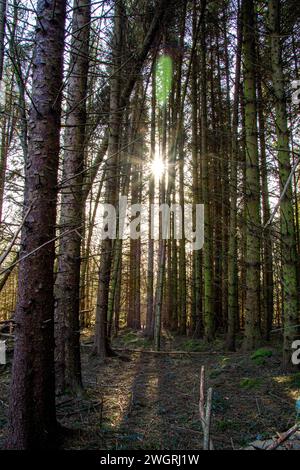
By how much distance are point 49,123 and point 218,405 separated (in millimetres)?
4097

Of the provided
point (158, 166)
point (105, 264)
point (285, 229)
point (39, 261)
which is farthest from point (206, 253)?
point (39, 261)

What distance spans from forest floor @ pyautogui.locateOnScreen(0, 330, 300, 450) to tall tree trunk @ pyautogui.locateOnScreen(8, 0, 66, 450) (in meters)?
0.64

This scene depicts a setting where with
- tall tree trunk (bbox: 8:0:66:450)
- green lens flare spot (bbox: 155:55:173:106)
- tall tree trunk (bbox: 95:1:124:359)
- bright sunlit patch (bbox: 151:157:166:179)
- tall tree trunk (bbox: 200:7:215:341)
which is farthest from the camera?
green lens flare spot (bbox: 155:55:173:106)

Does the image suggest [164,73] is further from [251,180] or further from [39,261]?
[39,261]

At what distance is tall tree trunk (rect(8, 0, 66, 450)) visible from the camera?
8.97 feet

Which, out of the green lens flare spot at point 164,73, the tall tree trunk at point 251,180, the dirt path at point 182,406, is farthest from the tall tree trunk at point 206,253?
the dirt path at point 182,406

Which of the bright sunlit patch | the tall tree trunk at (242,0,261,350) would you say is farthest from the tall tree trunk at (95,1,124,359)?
the tall tree trunk at (242,0,261,350)

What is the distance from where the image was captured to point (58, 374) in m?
5.02

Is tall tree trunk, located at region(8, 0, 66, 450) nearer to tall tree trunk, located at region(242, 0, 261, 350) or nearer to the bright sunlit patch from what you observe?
tall tree trunk, located at region(242, 0, 261, 350)

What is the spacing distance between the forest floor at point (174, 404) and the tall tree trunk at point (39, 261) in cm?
64

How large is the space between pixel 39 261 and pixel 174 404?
3.34m

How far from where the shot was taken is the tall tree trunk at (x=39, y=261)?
273 cm

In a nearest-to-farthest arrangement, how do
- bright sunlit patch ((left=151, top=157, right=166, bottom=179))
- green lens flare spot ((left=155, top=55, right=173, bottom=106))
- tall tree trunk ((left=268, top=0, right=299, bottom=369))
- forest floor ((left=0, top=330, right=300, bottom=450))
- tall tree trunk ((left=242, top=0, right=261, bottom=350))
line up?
1. forest floor ((left=0, top=330, right=300, bottom=450))
2. tall tree trunk ((left=268, top=0, right=299, bottom=369))
3. tall tree trunk ((left=242, top=0, right=261, bottom=350))
4. bright sunlit patch ((left=151, top=157, right=166, bottom=179))
5. green lens flare spot ((left=155, top=55, right=173, bottom=106))
